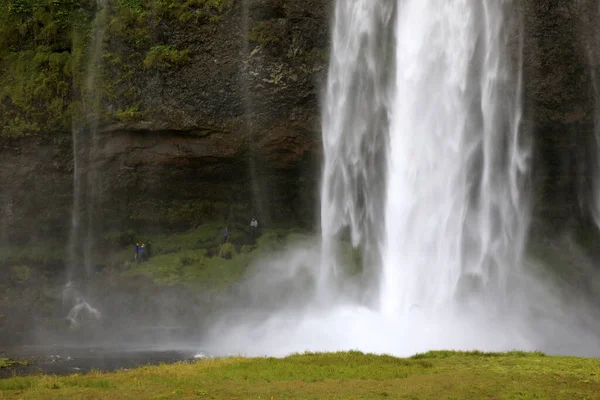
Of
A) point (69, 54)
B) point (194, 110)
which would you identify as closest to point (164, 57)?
point (194, 110)

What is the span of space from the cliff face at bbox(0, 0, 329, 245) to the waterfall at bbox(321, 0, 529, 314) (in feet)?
5.47

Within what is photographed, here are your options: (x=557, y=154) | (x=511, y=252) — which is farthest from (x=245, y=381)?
(x=557, y=154)

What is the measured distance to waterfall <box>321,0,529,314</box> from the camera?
29.2m

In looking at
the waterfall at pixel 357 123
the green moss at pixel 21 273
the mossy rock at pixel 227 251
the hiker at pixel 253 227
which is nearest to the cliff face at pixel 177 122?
the hiker at pixel 253 227

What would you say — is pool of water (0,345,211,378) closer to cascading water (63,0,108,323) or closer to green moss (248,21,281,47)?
cascading water (63,0,108,323)

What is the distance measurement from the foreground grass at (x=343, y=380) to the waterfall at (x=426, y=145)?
36.5 feet

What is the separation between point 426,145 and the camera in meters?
29.7

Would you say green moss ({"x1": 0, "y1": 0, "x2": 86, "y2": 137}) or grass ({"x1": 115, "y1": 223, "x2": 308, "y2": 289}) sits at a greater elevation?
green moss ({"x1": 0, "y1": 0, "x2": 86, "y2": 137})

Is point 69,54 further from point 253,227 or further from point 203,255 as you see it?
point 253,227

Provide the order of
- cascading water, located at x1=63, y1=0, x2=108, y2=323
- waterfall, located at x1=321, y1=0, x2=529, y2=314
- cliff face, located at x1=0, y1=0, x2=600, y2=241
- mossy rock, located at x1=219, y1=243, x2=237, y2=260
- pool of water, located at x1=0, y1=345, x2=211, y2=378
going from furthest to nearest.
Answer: mossy rock, located at x1=219, y1=243, x2=237, y2=260
cascading water, located at x1=63, y1=0, x2=108, y2=323
cliff face, located at x1=0, y1=0, x2=600, y2=241
waterfall, located at x1=321, y1=0, x2=529, y2=314
pool of water, located at x1=0, y1=345, x2=211, y2=378

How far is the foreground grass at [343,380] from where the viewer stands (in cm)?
1339

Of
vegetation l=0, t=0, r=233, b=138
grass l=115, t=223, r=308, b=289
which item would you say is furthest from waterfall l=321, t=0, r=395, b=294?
vegetation l=0, t=0, r=233, b=138

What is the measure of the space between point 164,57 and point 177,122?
2.95 m

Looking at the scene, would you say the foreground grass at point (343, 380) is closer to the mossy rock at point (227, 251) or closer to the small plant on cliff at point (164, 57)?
the mossy rock at point (227, 251)
